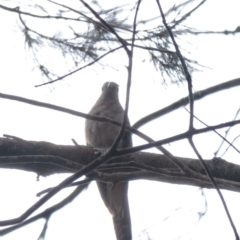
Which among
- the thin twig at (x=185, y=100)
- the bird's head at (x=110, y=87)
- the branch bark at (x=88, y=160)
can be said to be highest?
the bird's head at (x=110, y=87)

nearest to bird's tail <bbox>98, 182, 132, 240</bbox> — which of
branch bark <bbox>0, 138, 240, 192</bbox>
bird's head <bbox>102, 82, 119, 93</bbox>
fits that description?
branch bark <bbox>0, 138, 240, 192</bbox>

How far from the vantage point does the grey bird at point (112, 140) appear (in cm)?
356

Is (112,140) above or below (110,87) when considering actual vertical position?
below

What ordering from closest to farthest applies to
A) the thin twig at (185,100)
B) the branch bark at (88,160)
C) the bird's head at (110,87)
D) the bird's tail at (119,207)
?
the branch bark at (88,160) < the thin twig at (185,100) < the bird's tail at (119,207) < the bird's head at (110,87)

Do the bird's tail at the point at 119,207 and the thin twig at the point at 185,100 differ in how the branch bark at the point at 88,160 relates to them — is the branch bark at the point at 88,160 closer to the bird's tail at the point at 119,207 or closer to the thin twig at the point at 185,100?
the thin twig at the point at 185,100

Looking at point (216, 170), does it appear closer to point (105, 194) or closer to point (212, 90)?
point (212, 90)

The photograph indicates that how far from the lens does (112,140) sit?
425cm

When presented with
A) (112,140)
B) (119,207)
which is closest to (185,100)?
(119,207)

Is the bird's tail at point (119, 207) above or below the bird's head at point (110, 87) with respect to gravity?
below

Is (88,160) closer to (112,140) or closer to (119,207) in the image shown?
(119,207)

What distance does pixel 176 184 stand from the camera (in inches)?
107

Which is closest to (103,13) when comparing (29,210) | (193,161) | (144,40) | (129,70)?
(144,40)

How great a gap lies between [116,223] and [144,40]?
1389mm

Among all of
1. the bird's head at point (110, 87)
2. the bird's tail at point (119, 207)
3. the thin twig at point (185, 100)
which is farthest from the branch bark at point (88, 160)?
the bird's head at point (110, 87)
